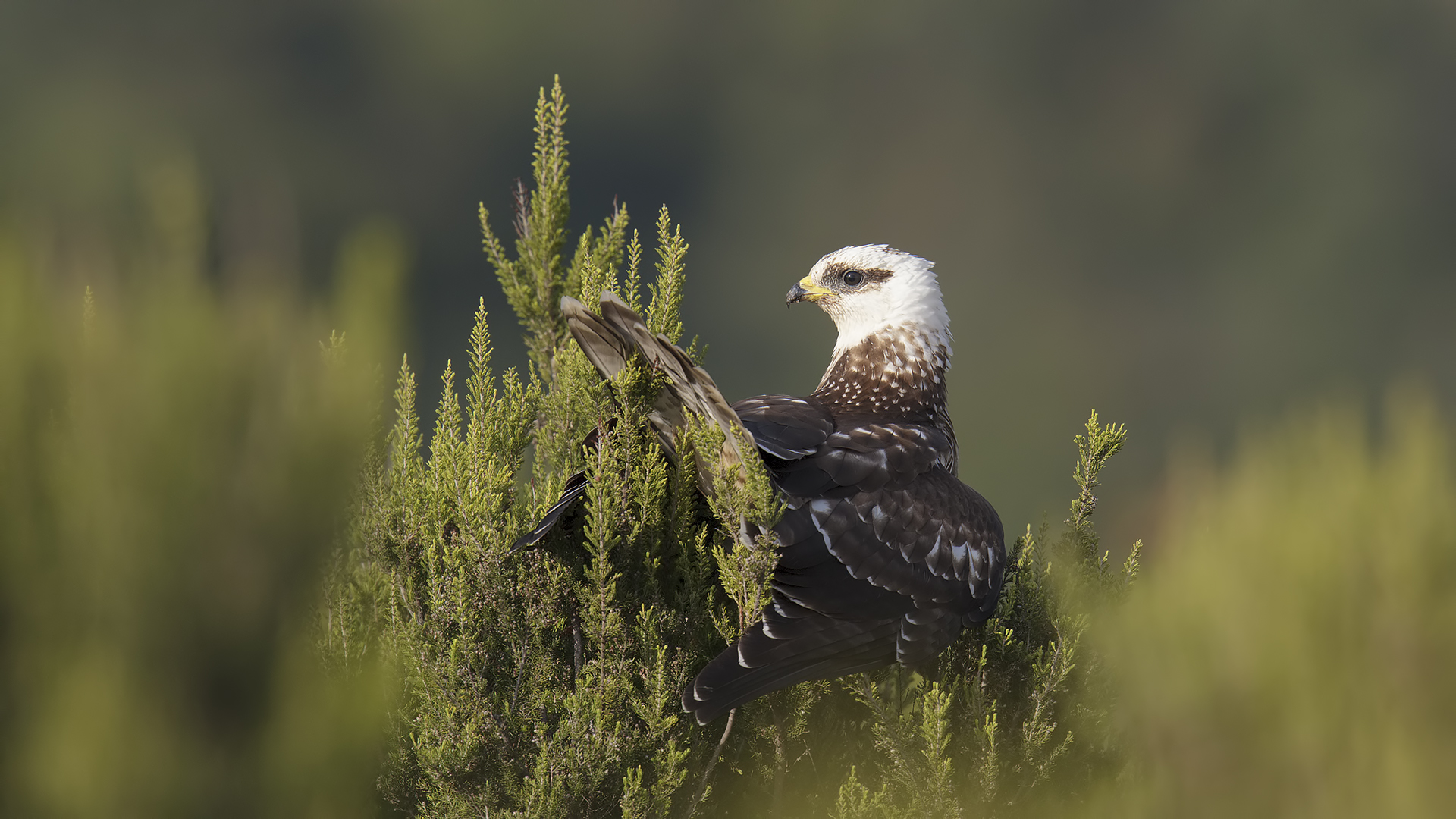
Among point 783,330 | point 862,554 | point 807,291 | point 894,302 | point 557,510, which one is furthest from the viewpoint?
point 783,330

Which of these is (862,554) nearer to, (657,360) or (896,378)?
(657,360)

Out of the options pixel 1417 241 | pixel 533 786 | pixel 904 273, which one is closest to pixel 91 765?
pixel 533 786

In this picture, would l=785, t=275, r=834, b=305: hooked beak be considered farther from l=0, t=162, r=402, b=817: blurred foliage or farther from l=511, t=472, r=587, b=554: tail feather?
l=0, t=162, r=402, b=817: blurred foliage

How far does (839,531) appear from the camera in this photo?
12.1 feet

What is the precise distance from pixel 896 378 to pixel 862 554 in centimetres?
142

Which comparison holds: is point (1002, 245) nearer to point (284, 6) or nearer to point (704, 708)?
point (284, 6)

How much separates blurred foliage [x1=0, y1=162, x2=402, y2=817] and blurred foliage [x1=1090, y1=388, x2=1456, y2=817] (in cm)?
111

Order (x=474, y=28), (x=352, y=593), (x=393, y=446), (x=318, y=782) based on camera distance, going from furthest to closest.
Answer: (x=474, y=28) → (x=393, y=446) → (x=352, y=593) → (x=318, y=782)

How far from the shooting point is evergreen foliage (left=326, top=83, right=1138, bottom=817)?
313 cm

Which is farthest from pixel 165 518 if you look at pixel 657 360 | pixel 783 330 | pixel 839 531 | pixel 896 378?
pixel 783 330

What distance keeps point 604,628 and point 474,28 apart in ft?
251

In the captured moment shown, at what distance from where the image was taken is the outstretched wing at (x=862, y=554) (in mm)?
3344

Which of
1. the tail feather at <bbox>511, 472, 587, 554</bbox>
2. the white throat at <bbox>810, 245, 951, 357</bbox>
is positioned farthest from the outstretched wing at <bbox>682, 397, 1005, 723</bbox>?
the white throat at <bbox>810, 245, 951, 357</bbox>

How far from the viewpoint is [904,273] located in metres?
5.15
